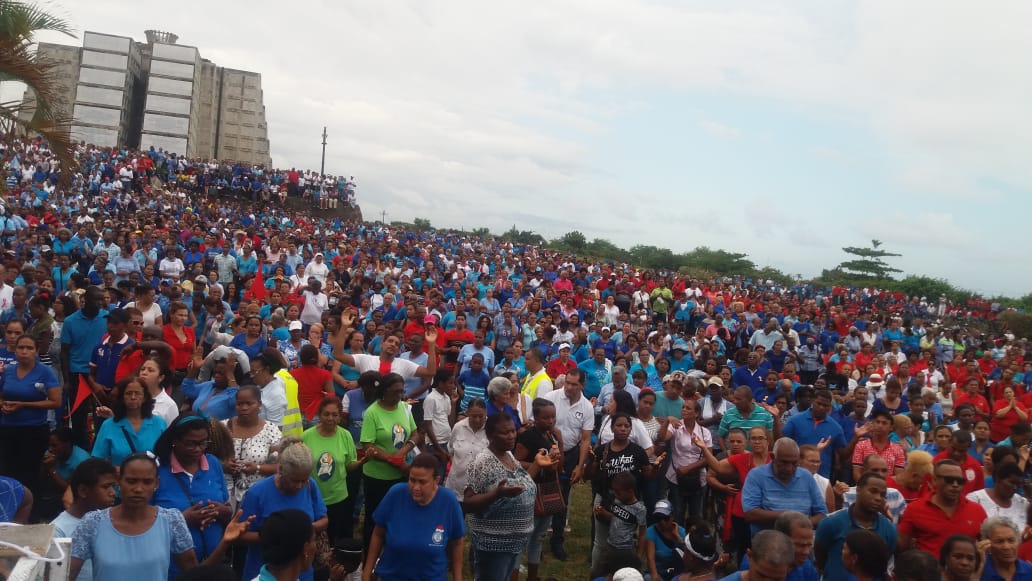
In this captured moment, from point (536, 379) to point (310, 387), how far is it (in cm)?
255

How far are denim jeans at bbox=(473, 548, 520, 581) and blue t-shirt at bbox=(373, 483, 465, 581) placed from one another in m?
0.57

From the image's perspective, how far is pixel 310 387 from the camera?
6.52 metres

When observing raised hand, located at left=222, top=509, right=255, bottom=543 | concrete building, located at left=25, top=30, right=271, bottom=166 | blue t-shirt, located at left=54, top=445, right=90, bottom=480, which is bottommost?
blue t-shirt, located at left=54, top=445, right=90, bottom=480

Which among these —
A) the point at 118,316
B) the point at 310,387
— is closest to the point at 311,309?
the point at 118,316

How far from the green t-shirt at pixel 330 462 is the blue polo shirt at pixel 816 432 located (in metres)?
4.25

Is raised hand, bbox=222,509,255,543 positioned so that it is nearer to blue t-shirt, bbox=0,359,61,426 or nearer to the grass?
the grass

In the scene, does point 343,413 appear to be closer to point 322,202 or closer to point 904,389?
point 904,389

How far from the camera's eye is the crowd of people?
4.02 m

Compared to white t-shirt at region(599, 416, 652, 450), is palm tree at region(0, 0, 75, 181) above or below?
above

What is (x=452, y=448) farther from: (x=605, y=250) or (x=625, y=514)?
(x=605, y=250)

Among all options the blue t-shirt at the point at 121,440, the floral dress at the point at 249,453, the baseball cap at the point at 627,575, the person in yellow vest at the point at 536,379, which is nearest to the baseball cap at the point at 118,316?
the blue t-shirt at the point at 121,440

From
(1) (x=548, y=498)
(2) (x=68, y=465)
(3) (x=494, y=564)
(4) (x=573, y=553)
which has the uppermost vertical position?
(1) (x=548, y=498)

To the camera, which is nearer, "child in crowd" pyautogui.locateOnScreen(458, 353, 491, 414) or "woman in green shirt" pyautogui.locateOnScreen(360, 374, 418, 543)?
"woman in green shirt" pyautogui.locateOnScreen(360, 374, 418, 543)

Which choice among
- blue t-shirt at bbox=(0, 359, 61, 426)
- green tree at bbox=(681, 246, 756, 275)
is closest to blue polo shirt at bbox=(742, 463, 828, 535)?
blue t-shirt at bbox=(0, 359, 61, 426)
